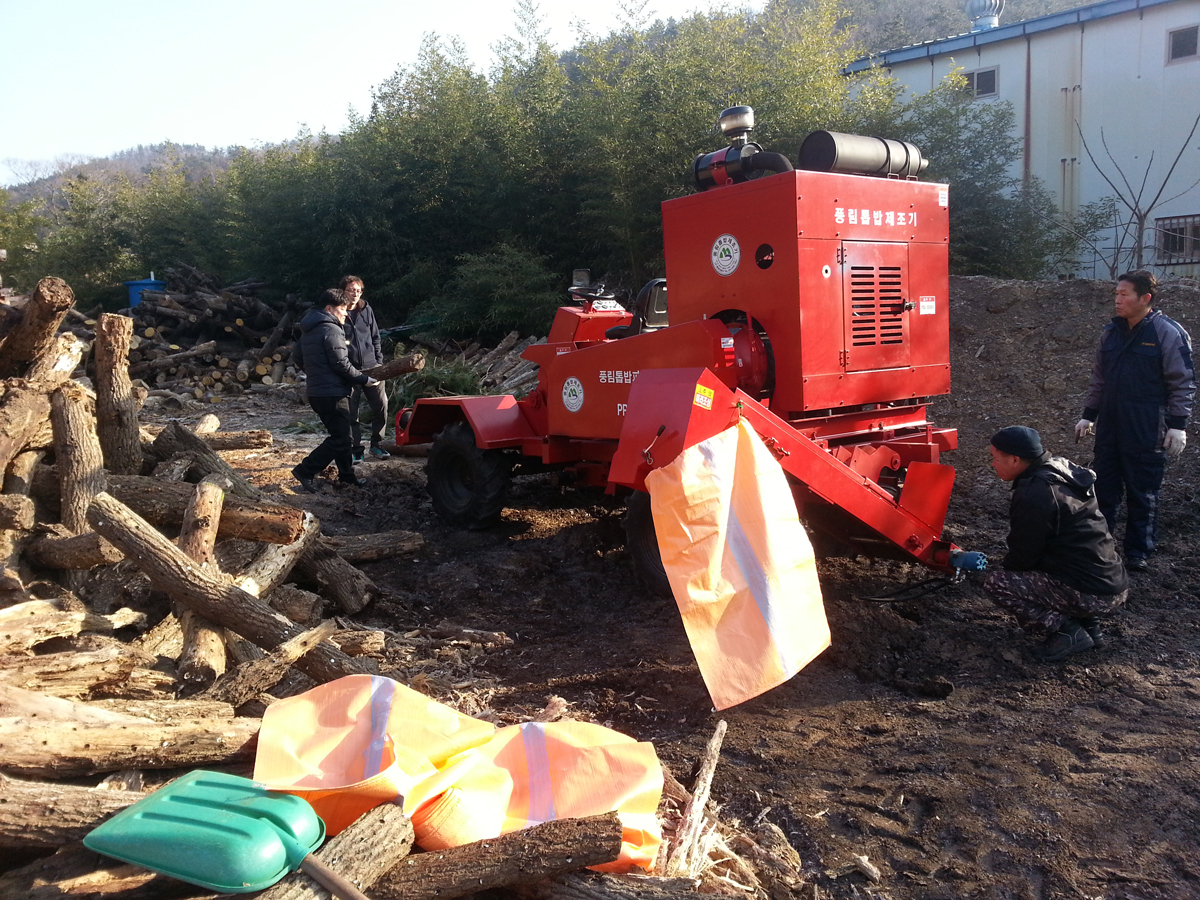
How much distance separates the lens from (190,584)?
414 cm

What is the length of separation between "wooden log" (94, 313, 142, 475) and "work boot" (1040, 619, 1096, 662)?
17.4 ft

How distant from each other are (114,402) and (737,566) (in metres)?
4.05

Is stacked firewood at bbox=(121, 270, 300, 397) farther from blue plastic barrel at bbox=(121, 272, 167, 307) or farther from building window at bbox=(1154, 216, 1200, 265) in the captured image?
building window at bbox=(1154, 216, 1200, 265)

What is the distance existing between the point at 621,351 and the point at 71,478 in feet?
10.6

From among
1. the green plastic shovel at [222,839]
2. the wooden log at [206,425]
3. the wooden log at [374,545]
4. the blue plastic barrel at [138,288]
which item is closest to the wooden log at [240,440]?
the wooden log at [206,425]

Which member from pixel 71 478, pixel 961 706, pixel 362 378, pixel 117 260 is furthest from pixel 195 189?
pixel 961 706

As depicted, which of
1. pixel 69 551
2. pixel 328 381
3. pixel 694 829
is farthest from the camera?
pixel 328 381

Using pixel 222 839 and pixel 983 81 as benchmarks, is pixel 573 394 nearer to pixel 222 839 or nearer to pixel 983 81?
pixel 222 839

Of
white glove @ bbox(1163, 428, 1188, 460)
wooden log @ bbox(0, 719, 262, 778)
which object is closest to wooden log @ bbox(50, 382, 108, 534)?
wooden log @ bbox(0, 719, 262, 778)

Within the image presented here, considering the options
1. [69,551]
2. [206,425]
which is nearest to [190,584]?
[69,551]

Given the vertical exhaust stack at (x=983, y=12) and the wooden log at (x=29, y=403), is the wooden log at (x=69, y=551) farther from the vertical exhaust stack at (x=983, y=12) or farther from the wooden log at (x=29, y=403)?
the vertical exhaust stack at (x=983, y=12)

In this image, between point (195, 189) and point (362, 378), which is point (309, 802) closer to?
point (362, 378)

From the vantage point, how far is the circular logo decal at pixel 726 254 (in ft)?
16.3

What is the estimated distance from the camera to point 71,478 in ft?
16.4
